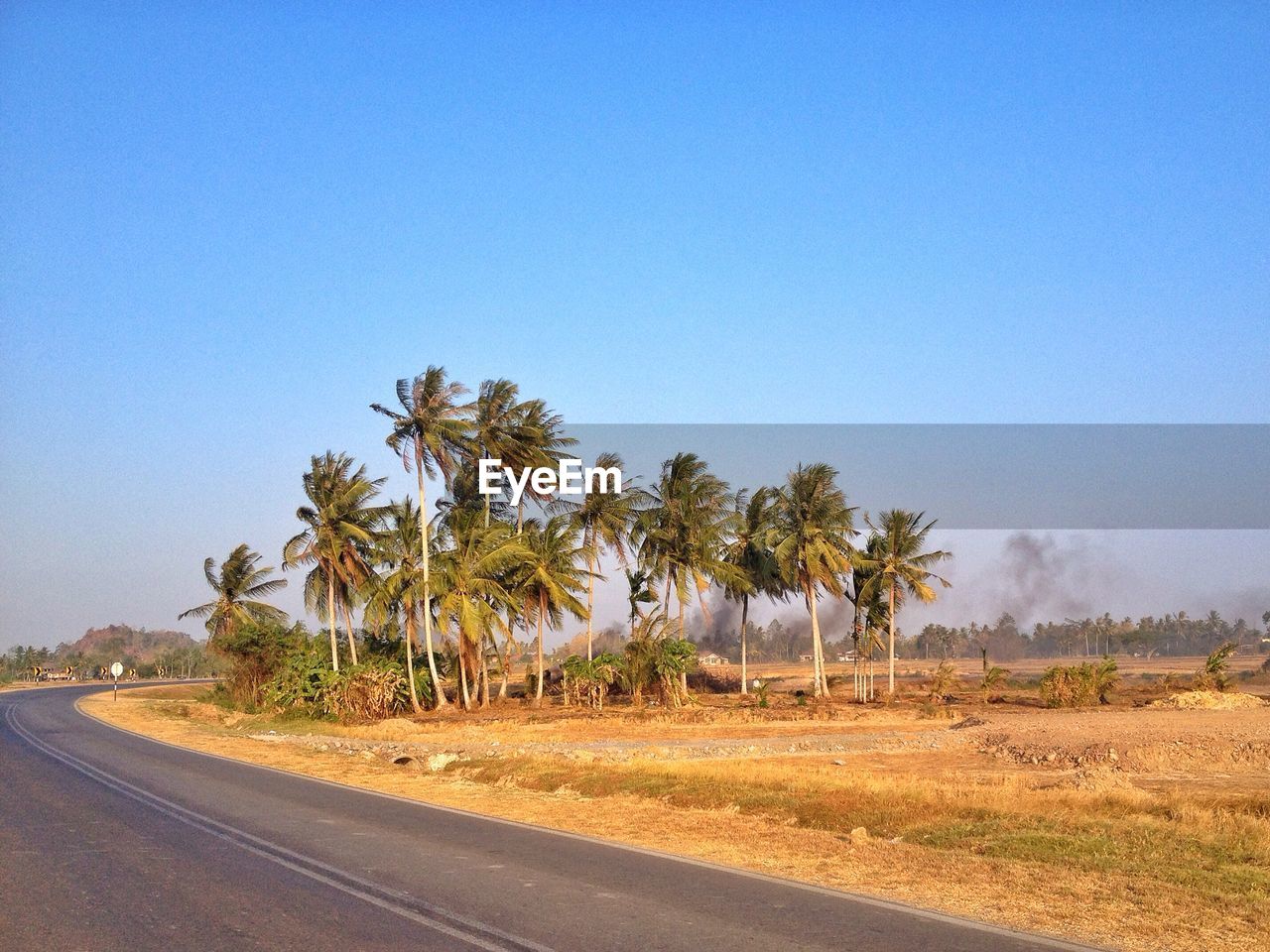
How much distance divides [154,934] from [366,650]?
4477cm

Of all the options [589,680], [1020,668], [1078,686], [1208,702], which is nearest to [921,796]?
[589,680]

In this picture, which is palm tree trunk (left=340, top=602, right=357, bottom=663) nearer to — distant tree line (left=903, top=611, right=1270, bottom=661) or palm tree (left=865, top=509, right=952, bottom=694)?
palm tree (left=865, top=509, right=952, bottom=694)

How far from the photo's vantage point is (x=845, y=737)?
3681cm

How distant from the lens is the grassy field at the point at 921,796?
1000 centimetres

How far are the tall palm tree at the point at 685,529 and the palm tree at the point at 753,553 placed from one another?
3.43 metres

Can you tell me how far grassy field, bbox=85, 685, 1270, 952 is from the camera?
10.0 metres

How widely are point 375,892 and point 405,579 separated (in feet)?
117

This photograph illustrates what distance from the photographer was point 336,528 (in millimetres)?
47469

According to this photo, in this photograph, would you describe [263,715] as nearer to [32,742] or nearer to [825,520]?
[32,742]

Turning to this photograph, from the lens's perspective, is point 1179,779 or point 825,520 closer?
point 1179,779

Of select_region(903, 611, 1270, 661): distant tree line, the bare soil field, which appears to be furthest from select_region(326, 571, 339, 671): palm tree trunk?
select_region(903, 611, 1270, 661): distant tree line

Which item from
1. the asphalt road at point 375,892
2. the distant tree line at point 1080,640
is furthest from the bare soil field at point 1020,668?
the asphalt road at point 375,892

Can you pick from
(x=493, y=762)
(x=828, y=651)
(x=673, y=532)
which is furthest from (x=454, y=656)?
(x=828, y=651)

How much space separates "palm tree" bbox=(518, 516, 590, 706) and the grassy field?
28.0ft
